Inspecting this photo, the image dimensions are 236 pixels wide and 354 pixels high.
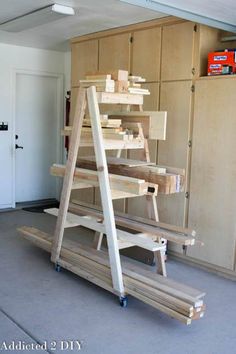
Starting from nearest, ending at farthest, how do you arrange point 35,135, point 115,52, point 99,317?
point 99,317 → point 115,52 → point 35,135

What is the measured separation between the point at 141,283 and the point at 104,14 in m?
2.83

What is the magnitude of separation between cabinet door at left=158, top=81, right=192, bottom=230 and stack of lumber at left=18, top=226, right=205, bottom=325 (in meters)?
1.01

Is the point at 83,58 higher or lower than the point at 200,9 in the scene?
lower

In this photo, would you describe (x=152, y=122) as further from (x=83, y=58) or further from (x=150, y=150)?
(x=83, y=58)

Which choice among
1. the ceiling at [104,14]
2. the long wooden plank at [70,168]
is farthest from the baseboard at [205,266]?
the ceiling at [104,14]

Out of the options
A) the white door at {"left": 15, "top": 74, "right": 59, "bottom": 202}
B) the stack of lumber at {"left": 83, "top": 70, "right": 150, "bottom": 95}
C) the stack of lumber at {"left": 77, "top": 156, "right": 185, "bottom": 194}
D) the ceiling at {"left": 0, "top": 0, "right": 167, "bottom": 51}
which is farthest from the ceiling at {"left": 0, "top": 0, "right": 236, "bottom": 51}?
the stack of lumber at {"left": 77, "top": 156, "right": 185, "bottom": 194}

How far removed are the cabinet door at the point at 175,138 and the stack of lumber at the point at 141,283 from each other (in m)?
1.01

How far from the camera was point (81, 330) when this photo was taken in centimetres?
316

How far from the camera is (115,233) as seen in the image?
3.54 m

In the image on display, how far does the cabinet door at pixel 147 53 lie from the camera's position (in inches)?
188

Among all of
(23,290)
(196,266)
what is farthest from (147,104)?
(23,290)

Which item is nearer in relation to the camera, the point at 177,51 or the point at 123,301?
the point at 123,301

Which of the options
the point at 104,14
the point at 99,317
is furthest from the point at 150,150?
the point at 99,317

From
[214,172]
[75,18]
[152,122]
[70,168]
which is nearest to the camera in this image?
[152,122]
